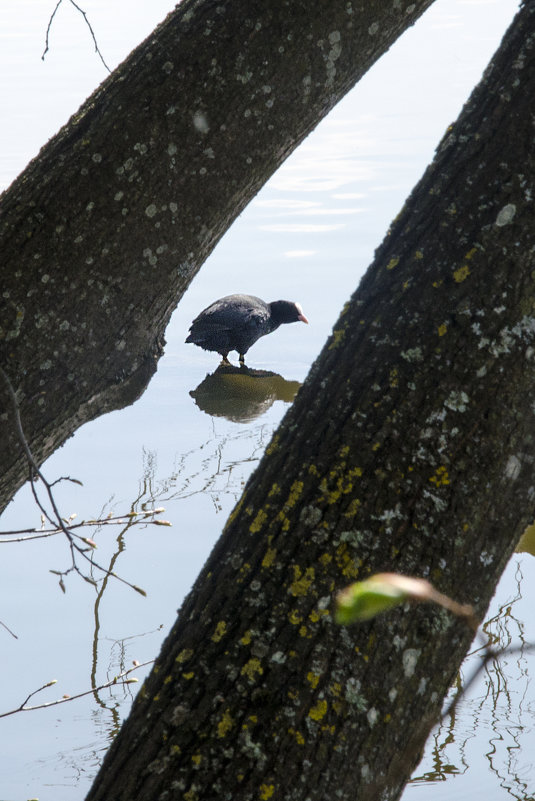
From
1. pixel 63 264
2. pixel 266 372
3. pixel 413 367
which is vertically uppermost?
pixel 266 372

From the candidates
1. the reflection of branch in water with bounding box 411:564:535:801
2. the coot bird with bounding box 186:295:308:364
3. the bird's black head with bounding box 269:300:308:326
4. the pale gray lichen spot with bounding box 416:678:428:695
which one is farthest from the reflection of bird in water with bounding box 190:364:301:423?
the pale gray lichen spot with bounding box 416:678:428:695

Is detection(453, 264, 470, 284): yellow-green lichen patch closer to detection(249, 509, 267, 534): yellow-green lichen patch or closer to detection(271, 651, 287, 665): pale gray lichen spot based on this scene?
detection(249, 509, 267, 534): yellow-green lichen patch

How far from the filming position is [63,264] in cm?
174

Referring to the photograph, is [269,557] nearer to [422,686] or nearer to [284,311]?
[422,686]

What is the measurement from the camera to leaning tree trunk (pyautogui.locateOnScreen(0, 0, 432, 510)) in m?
1.74

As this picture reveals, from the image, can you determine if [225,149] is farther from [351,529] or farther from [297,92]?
[351,529]

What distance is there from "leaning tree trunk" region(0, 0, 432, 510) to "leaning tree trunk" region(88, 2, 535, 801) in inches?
28.7

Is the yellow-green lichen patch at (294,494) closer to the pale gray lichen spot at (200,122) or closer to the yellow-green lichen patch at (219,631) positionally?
the yellow-green lichen patch at (219,631)

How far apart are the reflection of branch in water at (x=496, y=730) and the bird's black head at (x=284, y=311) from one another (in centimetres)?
407

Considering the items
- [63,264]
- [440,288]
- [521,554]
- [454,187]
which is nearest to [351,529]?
[440,288]

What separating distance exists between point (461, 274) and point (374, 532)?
0.36 meters

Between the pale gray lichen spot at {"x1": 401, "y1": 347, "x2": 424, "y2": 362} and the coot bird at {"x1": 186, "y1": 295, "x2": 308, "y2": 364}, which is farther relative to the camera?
the coot bird at {"x1": 186, "y1": 295, "x2": 308, "y2": 364}

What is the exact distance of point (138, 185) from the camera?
5.80ft

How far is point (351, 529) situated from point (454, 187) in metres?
0.49
